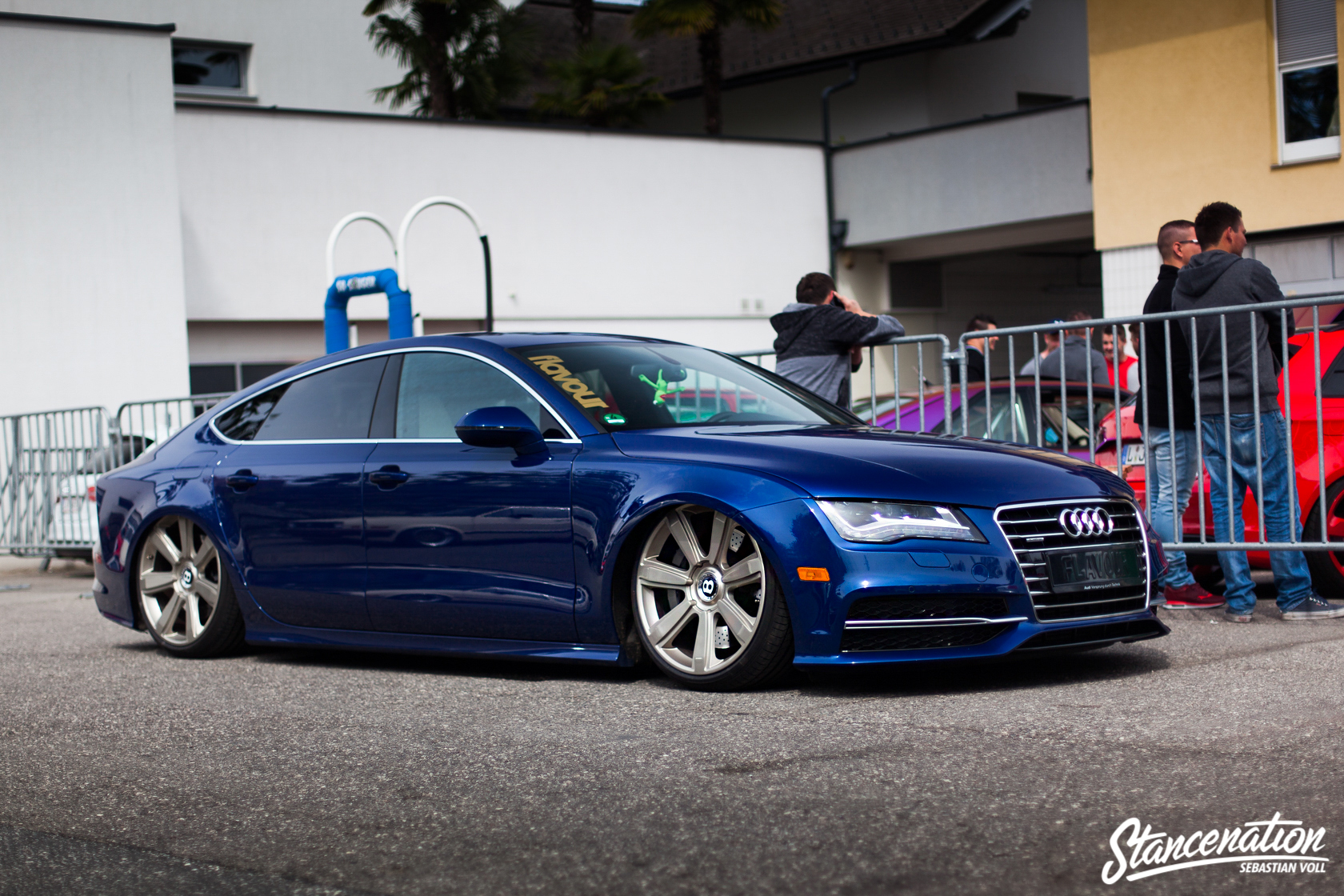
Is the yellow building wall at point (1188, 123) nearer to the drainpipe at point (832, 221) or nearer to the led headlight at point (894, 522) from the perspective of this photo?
the drainpipe at point (832, 221)

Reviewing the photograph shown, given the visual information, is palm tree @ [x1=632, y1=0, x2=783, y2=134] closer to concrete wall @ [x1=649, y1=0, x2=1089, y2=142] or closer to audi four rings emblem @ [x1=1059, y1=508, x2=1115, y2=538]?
concrete wall @ [x1=649, y1=0, x2=1089, y2=142]

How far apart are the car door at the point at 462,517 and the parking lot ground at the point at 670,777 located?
0.28 m

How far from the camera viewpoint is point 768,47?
31328 mm

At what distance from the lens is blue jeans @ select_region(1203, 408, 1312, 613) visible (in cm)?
725

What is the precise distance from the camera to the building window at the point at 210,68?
105 feet

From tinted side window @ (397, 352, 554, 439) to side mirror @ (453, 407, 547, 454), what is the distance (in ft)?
0.66

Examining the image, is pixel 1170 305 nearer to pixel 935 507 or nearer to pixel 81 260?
pixel 935 507

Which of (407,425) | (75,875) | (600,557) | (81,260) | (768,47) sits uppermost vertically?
(768,47)

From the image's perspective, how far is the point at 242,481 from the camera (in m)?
6.93

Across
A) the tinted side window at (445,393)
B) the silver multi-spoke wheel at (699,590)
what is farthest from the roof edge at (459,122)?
the silver multi-spoke wheel at (699,590)

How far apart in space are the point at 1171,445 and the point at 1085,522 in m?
2.30

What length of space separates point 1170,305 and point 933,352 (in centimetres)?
169

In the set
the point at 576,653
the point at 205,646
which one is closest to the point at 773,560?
the point at 576,653

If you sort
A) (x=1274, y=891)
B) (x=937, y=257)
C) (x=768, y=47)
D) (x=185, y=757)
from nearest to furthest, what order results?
(x=1274, y=891) < (x=185, y=757) < (x=937, y=257) < (x=768, y=47)
